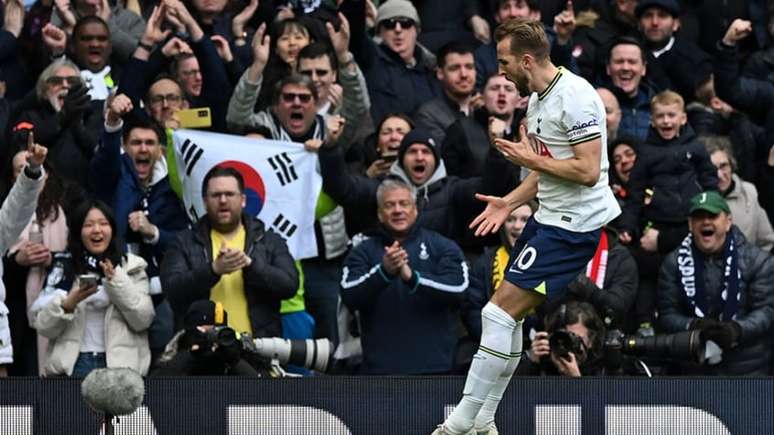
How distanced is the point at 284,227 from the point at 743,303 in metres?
3.30

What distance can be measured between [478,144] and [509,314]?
15.2 ft

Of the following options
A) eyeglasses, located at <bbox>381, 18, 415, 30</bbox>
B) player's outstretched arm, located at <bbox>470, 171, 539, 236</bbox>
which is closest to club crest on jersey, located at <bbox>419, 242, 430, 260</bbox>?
player's outstretched arm, located at <bbox>470, 171, 539, 236</bbox>

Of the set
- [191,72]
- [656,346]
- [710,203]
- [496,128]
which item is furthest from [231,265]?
[710,203]

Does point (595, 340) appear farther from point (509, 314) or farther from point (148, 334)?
point (148, 334)

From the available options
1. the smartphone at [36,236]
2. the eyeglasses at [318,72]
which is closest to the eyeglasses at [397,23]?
the eyeglasses at [318,72]

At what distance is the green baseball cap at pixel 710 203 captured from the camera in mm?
13086

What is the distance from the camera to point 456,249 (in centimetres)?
1284

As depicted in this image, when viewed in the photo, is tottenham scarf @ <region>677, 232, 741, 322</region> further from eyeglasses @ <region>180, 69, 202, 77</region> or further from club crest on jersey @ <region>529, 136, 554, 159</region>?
eyeglasses @ <region>180, 69, 202, 77</region>

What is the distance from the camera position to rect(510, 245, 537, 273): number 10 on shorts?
997 centimetres

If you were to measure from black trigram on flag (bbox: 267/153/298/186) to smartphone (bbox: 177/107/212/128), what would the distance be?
0.61m

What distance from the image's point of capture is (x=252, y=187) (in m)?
13.8

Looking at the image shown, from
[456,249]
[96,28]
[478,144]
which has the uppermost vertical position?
[96,28]

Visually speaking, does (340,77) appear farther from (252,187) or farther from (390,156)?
(252,187)

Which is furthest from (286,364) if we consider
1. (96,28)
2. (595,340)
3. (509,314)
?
(96,28)
